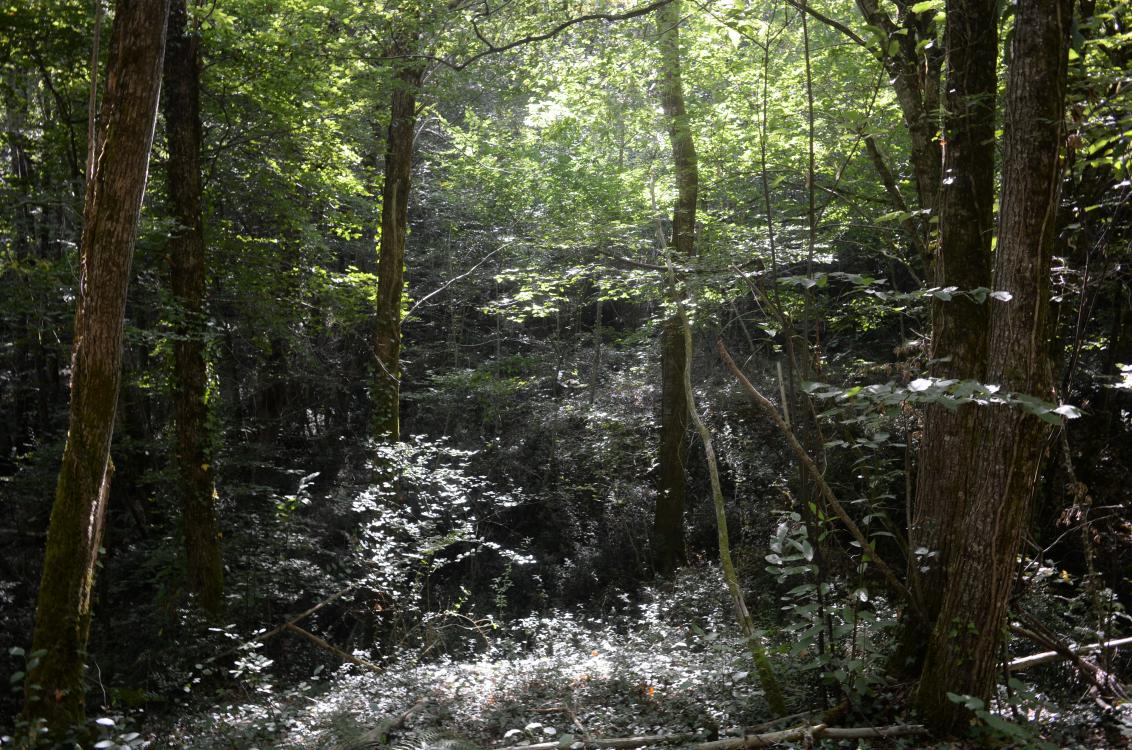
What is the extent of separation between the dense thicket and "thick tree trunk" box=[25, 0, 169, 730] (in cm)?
7

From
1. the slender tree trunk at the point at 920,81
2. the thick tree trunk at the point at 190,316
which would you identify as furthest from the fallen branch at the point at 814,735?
the thick tree trunk at the point at 190,316

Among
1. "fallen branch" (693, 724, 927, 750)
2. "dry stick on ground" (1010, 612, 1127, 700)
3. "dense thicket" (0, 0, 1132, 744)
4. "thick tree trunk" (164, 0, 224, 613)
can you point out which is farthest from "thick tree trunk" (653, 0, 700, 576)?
"fallen branch" (693, 724, 927, 750)

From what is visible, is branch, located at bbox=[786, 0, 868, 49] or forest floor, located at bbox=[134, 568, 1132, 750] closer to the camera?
forest floor, located at bbox=[134, 568, 1132, 750]

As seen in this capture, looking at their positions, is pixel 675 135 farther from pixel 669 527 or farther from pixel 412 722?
pixel 412 722

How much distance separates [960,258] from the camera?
13.4ft

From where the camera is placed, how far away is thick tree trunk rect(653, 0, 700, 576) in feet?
37.7

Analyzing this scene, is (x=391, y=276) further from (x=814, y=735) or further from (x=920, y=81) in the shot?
(x=814, y=735)

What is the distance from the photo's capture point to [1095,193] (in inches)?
211

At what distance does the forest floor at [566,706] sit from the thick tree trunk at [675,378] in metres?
3.33

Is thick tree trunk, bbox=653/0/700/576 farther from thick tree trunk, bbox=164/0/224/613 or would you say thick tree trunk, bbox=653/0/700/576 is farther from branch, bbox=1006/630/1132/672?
branch, bbox=1006/630/1132/672

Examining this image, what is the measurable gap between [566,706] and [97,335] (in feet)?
13.3

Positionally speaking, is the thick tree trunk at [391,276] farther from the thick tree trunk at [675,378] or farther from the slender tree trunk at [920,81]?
the slender tree trunk at [920,81]

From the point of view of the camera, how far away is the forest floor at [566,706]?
4.14 meters

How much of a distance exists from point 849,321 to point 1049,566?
285 inches
